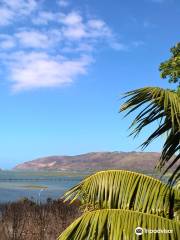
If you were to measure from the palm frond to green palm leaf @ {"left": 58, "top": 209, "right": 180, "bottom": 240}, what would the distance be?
1.51 feet

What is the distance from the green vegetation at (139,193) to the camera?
579 cm

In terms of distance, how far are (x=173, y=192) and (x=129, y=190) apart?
0.62m

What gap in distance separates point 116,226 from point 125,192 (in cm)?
84

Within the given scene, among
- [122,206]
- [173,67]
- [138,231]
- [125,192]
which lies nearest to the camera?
[138,231]

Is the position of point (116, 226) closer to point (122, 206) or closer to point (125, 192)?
point (122, 206)

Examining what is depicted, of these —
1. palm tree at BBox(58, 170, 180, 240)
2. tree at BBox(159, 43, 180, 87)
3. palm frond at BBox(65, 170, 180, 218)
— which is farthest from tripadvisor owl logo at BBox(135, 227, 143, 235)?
tree at BBox(159, 43, 180, 87)

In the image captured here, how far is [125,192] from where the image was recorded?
649 centimetres

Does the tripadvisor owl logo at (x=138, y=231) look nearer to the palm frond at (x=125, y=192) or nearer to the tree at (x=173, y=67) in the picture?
the palm frond at (x=125, y=192)

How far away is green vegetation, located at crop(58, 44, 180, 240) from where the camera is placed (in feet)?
19.0

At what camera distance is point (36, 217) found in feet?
100

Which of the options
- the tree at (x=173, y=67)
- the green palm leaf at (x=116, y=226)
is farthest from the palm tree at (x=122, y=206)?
the tree at (x=173, y=67)

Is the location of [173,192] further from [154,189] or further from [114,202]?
[114,202]

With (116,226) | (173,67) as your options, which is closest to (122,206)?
(116,226)

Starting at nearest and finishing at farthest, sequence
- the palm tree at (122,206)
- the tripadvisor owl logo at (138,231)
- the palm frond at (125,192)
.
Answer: the tripadvisor owl logo at (138,231), the palm tree at (122,206), the palm frond at (125,192)
